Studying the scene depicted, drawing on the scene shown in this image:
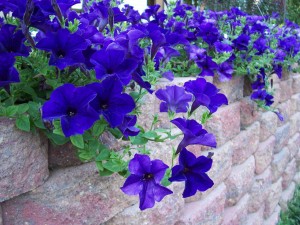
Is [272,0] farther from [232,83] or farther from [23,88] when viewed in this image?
[23,88]

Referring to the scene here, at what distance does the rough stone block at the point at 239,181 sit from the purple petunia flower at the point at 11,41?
58.8 inches

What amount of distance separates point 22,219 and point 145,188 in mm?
340

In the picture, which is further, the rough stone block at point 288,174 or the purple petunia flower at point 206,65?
the rough stone block at point 288,174

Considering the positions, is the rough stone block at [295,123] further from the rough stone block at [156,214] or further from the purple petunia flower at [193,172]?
the purple petunia flower at [193,172]

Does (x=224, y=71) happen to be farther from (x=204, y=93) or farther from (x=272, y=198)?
(x=272, y=198)

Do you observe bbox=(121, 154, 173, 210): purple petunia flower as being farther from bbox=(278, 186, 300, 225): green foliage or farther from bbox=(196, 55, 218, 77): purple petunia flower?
bbox=(278, 186, 300, 225): green foliage

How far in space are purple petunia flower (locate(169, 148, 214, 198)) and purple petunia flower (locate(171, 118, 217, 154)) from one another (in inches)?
1.8

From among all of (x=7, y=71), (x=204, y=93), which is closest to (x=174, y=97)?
(x=204, y=93)

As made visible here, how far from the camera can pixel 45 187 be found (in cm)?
103

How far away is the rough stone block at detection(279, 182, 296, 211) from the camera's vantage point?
331 centimetres

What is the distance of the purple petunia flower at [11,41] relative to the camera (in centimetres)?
92

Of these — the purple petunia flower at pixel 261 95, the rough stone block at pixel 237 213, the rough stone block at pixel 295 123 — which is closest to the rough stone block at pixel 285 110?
the rough stone block at pixel 295 123

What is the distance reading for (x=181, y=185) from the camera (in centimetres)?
154

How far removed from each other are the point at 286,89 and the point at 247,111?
0.96 metres
